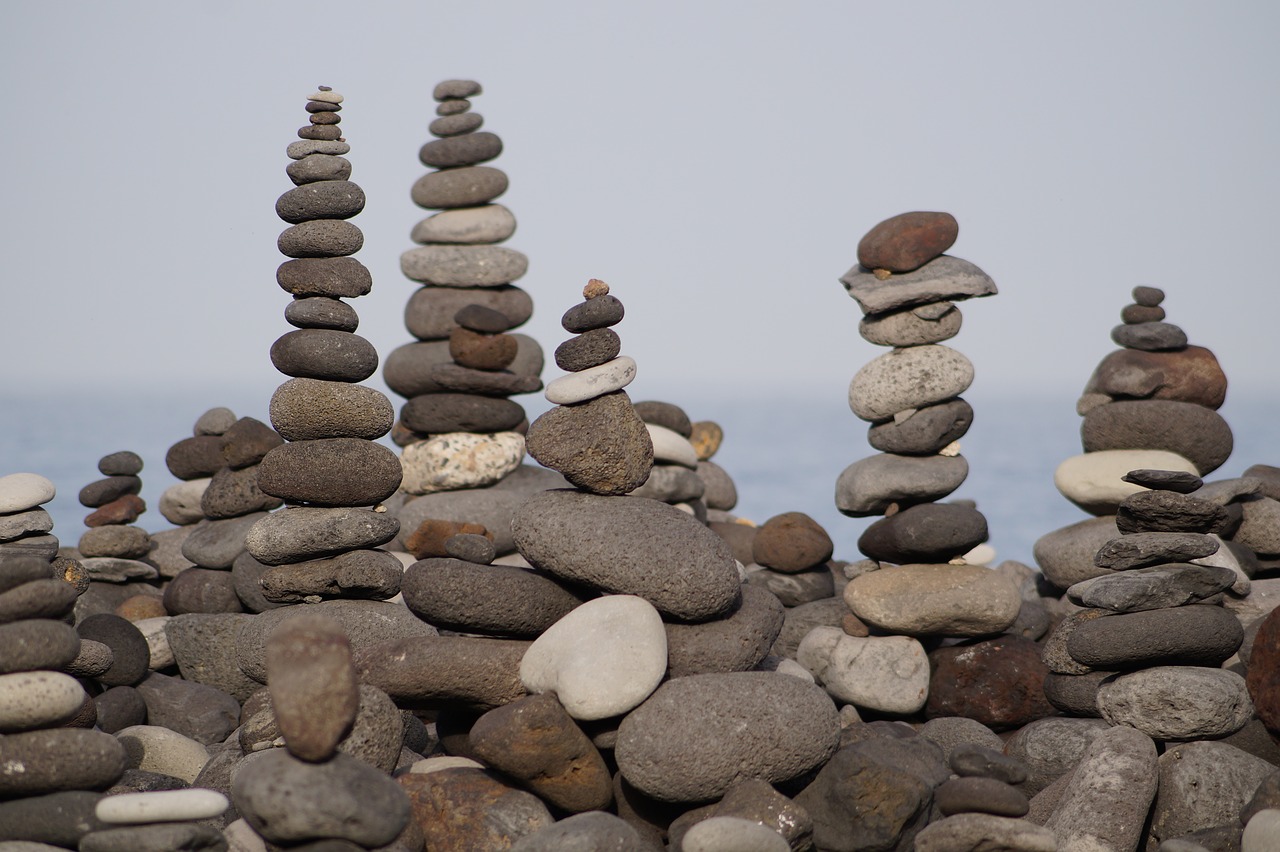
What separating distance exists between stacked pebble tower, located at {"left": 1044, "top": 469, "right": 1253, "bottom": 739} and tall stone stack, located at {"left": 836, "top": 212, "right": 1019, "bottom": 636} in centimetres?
95

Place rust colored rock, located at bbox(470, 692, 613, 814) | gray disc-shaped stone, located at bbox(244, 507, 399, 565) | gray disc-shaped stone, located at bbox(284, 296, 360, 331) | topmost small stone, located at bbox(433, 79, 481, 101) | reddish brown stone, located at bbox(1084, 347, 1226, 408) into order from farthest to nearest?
topmost small stone, located at bbox(433, 79, 481, 101) < reddish brown stone, located at bbox(1084, 347, 1226, 408) < gray disc-shaped stone, located at bbox(284, 296, 360, 331) < gray disc-shaped stone, located at bbox(244, 507, 399, 565) < rust colored rock, located at bbox(470, 692, 613, 814)

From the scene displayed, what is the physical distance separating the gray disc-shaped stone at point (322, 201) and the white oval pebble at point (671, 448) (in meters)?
3.68

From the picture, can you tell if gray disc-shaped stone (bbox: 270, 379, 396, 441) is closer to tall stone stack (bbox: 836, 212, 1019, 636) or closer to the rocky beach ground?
the rocky beach ground

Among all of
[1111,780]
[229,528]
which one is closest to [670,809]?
[1111,780]

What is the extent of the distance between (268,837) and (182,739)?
2.67 m

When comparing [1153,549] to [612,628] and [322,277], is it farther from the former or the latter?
[322,277]

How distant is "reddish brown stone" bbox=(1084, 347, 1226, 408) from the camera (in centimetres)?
931

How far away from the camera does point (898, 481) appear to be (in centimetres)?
852

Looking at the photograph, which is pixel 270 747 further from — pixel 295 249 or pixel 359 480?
pixel 295 249

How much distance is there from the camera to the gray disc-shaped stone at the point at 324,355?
7.46 metres

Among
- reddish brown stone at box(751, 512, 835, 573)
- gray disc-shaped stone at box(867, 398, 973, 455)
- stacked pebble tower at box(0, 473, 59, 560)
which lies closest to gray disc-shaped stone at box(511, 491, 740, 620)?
gray disc-shaped stone at box(867, 398, 973, 455)

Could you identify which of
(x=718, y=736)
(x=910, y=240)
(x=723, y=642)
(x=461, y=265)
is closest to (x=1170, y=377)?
(x=910, y=240)

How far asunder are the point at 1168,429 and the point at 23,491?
804cm

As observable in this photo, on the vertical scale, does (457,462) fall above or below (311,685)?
above
